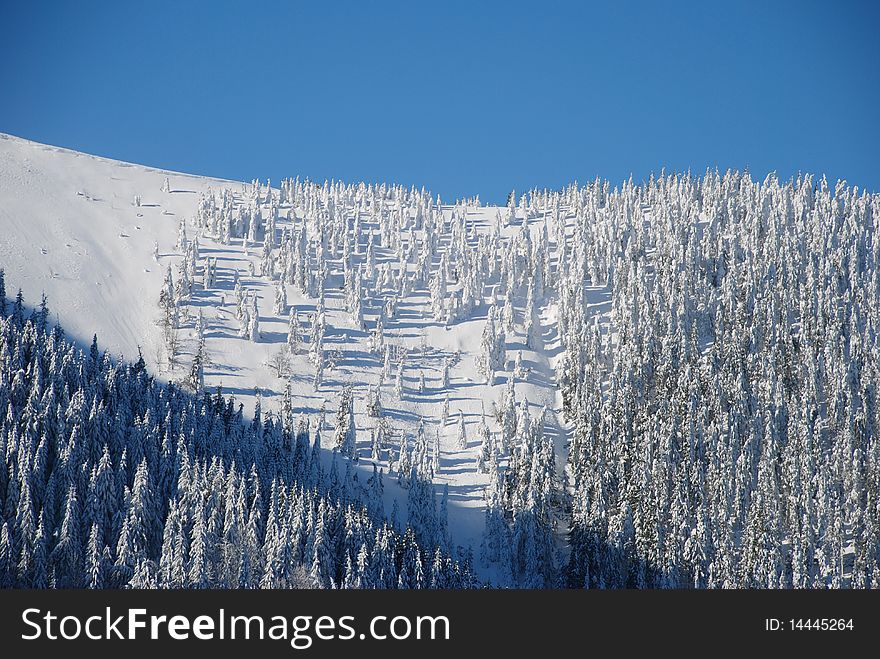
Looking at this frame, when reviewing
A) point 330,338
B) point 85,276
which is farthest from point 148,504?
point 85,276

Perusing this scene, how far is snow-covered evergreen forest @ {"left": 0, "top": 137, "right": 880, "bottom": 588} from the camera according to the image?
89125 mm

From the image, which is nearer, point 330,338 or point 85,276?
point 330,338

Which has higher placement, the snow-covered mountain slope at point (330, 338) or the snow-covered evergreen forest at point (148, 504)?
the snow-covered mountain slope at point (330, 338)

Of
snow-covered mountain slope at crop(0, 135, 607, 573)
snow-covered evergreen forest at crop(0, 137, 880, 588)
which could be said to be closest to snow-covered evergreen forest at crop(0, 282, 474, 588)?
snow-covered evergreen forest at crop(0, 137, 880, 588)

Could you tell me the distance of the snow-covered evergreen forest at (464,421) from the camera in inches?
3509

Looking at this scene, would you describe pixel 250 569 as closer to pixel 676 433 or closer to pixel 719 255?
pixel 676 433

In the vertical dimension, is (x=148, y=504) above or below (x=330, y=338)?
below

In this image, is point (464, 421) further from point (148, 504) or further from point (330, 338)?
point (148, 504)

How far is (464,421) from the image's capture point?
152 metres

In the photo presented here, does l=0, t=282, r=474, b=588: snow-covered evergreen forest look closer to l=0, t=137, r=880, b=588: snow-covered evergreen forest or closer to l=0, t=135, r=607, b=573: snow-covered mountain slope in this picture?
l=0, t=137, r=880, b=588: snow-covered evergreen forest

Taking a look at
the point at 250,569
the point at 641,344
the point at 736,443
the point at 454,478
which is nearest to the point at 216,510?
the point at 250,569

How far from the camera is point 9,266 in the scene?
17138 centimetres

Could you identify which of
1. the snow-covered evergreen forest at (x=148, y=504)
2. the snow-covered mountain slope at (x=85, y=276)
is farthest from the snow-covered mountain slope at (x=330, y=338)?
the snow-covered evergreen forest at (x=148, y=504)

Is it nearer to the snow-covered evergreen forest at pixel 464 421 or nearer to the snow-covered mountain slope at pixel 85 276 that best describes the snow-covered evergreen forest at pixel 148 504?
the snow-covered evergreen forest at pixel 464 421
